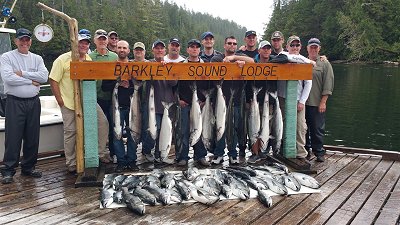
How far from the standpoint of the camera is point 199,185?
4.98 meters

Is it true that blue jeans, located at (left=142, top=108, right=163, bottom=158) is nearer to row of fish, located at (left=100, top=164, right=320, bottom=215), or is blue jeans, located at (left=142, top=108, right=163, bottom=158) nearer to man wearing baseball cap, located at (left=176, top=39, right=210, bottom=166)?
man wearing baseball cap, located at (left=176, top=39, right=210, bottom=166)

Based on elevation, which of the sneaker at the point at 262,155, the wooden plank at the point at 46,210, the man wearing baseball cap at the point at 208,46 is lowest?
the wooden plank at the point at 46,210

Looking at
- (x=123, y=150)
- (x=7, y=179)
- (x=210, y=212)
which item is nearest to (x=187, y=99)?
(x=123, y=150)

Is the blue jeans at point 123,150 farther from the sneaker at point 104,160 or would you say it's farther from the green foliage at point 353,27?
the green foliage at point 353,27

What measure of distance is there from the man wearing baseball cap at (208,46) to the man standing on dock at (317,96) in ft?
5.30

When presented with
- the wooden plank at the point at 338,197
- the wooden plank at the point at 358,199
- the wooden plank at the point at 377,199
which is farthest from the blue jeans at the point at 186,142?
the wooden plank at the point at 377,199

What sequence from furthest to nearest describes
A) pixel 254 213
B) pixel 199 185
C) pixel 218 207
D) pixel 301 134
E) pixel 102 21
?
pixel 102 21 → pixel 301 134 → pixel 199 185 → pixel 218 207 → pixel 254 213

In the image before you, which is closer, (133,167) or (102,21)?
(133,167)

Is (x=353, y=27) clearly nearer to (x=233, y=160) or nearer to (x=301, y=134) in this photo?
(x=301, y=134)

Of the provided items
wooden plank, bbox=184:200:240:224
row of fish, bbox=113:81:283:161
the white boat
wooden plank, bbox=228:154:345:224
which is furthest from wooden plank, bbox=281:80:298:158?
the white boat

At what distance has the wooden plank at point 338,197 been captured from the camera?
4313 mm

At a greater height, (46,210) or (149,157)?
(149,157)

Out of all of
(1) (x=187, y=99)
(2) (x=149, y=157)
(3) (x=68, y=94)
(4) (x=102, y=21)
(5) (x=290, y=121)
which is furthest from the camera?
(4) (x=102, y=21)

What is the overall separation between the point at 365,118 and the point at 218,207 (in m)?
17.0
